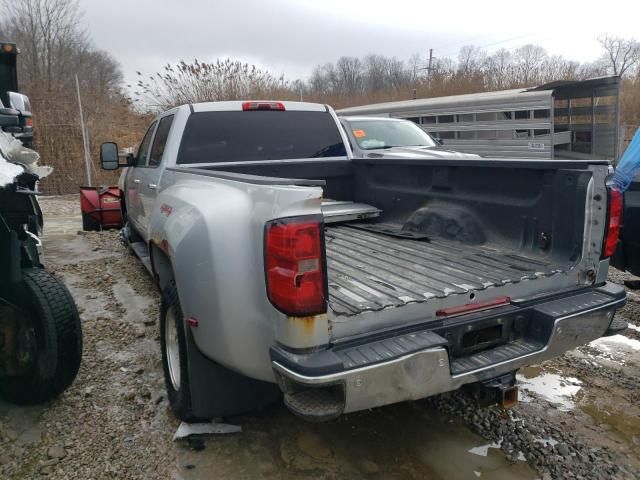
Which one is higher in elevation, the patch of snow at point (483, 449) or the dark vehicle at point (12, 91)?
the dark vehicle at point (12, 91)

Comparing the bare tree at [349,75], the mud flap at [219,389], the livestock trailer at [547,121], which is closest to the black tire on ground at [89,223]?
the mud flap at [219,389]

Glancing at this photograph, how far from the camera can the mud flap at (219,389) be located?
279 centimetres

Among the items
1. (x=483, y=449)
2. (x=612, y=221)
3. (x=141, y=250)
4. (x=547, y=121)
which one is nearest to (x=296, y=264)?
(x=483, y=449)

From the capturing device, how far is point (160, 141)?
4832mm

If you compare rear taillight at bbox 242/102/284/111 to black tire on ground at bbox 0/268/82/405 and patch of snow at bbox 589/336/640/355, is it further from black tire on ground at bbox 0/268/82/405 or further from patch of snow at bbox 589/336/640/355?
patch of snow at bbox 589/336/640/355

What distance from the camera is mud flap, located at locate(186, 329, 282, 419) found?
279 cm

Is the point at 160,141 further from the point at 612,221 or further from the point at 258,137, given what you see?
the point at 612,221

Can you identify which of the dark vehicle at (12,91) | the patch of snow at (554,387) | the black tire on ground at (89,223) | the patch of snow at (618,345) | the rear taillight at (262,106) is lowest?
the patch of snow at (554,387)

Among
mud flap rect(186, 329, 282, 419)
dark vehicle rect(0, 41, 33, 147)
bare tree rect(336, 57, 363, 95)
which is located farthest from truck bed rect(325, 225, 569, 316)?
bare tree rect(336, 57, 363, 95)

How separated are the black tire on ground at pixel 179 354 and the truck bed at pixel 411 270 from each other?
89 cm

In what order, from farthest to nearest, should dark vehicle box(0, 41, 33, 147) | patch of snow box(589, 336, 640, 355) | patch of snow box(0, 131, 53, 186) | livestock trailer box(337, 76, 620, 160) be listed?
1. livestock trailer box(337, 76, 620, 160)
2. dark vehicle box(0, 41, 33, 147)
3. patch of snow box(589, 336, 640, 355)
4. patch of snow box(0, 131, 53, 186)

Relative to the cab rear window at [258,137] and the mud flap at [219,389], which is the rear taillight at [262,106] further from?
the mud flap at [219,389]

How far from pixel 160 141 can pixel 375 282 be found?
2.91 m

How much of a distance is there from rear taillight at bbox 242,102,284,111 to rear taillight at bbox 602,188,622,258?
2.84 m
